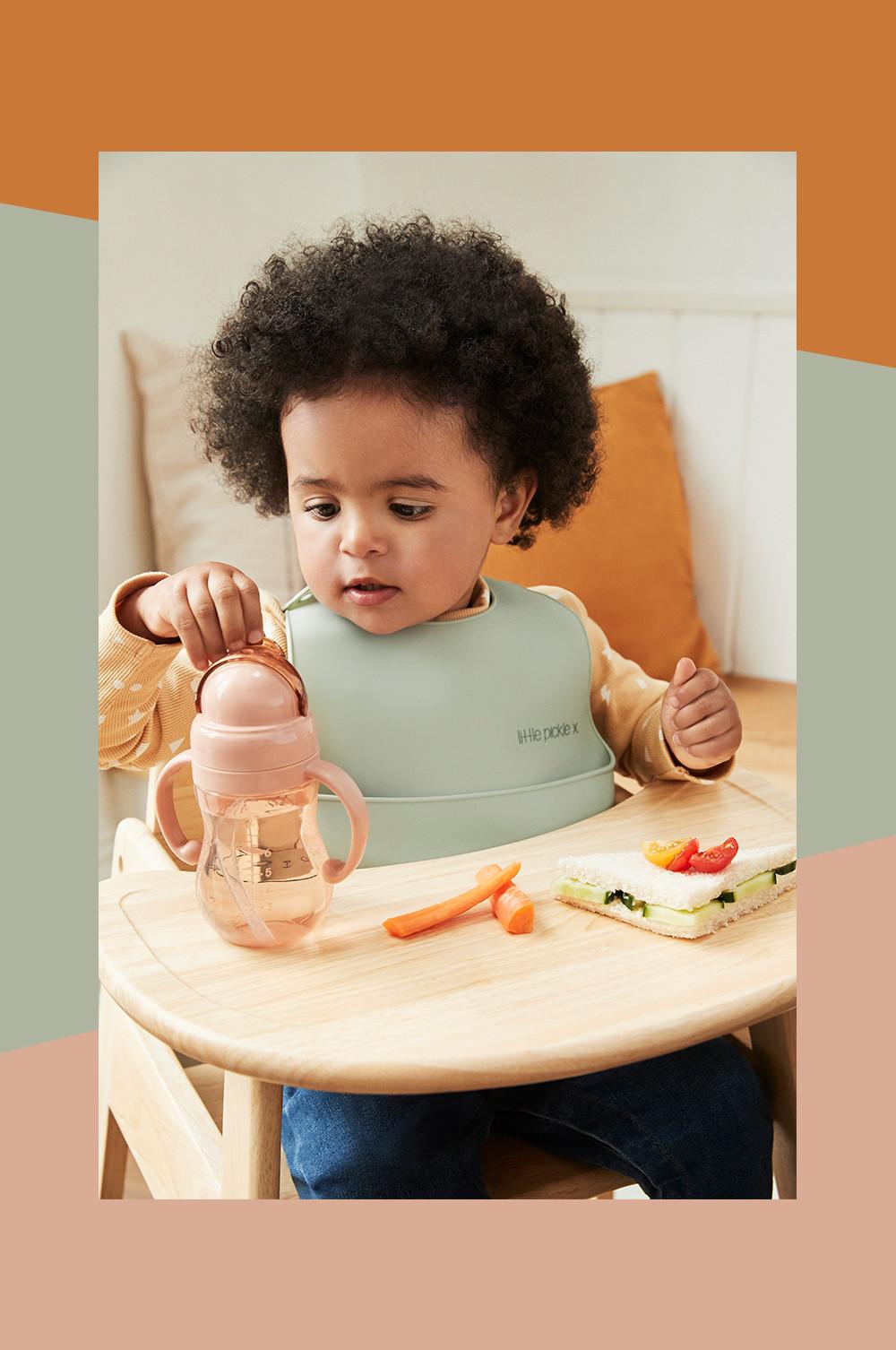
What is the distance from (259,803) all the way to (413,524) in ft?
0.62

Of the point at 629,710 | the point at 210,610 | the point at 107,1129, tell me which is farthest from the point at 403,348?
the point at 107,1129

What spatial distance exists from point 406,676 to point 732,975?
269 millimetres

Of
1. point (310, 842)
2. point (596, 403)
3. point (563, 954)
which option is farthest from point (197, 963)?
A: point (596, 403)

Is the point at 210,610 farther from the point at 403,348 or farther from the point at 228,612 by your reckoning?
the point at 403,348

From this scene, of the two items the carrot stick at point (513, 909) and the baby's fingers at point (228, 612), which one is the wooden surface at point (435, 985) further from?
the baby's fingers at point (228, 612)

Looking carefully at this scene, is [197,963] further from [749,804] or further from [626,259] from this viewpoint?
[626,259]

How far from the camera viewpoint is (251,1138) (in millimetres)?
732

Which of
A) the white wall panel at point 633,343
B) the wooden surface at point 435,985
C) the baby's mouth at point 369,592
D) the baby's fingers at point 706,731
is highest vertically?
the white wall panel at point 633,343

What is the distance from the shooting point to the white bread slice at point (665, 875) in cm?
75

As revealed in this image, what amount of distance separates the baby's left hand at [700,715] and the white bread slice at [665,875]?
95mm

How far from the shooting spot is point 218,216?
803 mm

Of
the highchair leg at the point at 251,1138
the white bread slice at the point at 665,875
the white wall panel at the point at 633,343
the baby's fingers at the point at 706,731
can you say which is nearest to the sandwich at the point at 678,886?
the white bread slice at the point at 665,875

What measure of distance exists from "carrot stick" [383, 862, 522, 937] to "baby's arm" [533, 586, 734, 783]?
0.16 m

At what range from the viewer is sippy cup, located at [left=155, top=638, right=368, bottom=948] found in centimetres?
73
